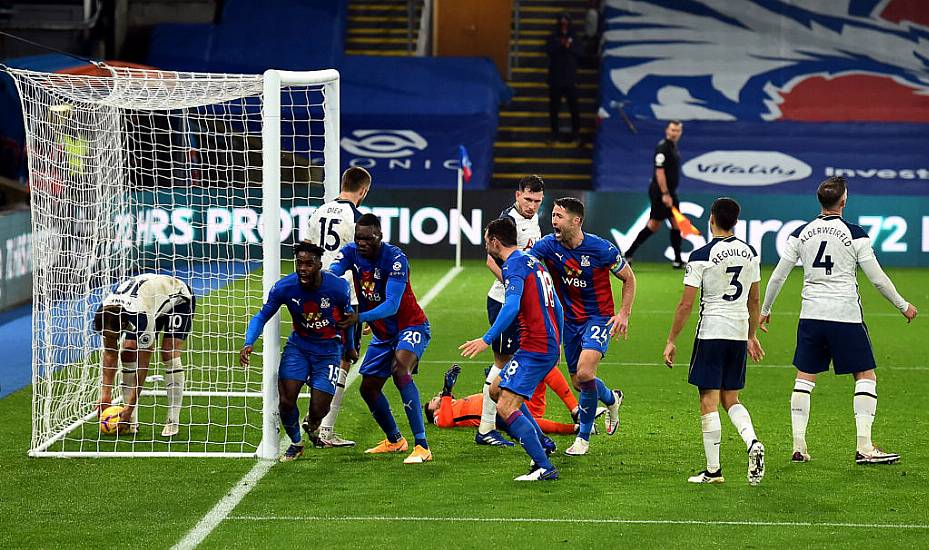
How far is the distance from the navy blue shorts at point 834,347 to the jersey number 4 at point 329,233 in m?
3.28

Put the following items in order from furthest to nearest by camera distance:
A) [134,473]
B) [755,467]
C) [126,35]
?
[126,35] → [134,473] → [755,467]

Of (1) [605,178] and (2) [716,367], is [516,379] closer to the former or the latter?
(2) [716,367]

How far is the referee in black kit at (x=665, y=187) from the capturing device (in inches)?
788

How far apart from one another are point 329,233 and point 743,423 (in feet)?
10.7

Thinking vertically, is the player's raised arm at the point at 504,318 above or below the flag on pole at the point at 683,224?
above

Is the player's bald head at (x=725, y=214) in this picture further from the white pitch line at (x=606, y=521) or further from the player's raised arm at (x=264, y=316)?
the player's raised arm at (x=264, y=316)

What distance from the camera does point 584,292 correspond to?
29.6ft

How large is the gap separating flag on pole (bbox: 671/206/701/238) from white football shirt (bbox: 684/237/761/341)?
12.3 m

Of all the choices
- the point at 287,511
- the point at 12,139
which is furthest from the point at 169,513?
the point at 12,139

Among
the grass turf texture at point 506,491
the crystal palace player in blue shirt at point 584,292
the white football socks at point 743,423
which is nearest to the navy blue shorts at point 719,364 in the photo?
the white football socks at point 743,423

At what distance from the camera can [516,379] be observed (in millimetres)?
8125

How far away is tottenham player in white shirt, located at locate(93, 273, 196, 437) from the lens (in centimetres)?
940

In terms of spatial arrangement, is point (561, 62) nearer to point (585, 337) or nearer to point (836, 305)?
point (585, 337)

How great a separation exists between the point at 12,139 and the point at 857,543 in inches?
808
